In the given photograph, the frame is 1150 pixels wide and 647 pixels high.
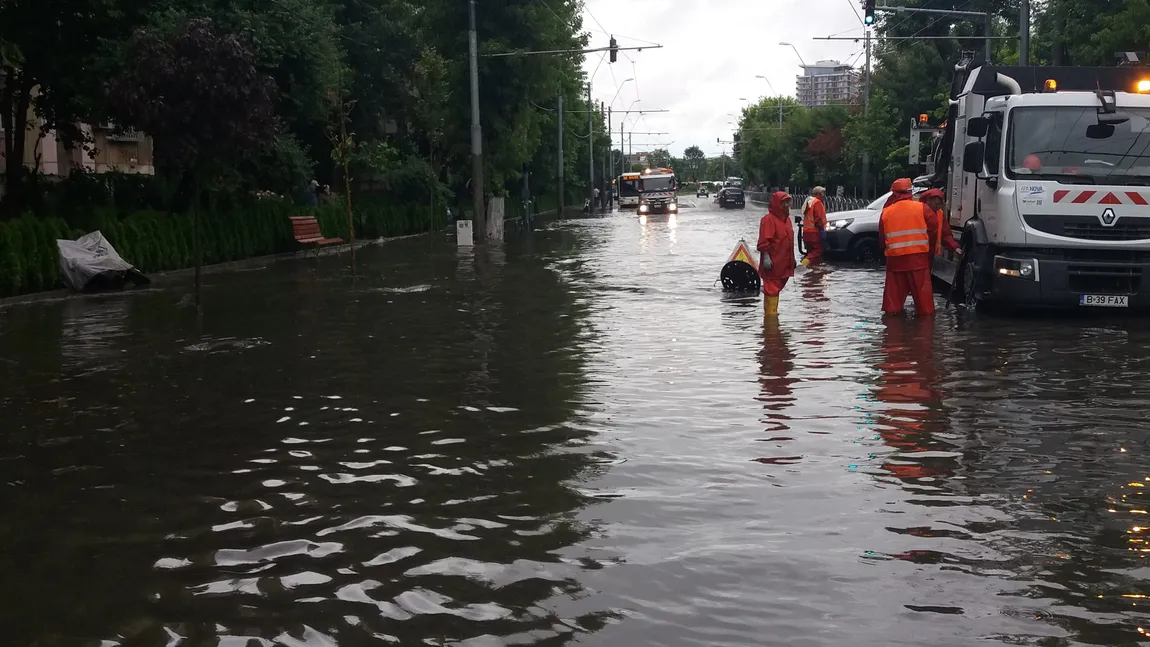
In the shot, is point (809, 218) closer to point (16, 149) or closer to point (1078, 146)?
point (1078, 146)

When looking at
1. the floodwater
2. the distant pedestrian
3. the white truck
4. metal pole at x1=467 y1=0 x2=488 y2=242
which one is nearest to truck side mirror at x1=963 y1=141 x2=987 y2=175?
the white truck

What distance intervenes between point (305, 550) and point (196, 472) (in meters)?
1.93

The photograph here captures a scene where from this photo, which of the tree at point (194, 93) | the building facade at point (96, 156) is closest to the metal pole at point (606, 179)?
the building facade at point (96, 156)

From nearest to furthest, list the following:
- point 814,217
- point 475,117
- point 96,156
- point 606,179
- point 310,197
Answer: point 814,217 → point 310,197 → point 475,117 → point 96,156 → point 606,179

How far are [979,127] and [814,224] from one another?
8.82 m

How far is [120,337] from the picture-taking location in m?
14.1

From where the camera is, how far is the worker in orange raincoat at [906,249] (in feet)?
46.2

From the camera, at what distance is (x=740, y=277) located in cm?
1875

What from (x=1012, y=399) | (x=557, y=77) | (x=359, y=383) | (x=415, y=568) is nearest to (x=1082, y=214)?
(x=1012, y=399)

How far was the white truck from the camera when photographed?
45.7ft

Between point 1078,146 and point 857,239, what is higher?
point 1078,146

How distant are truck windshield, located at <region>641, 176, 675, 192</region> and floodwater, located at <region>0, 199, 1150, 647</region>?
69.1 metres

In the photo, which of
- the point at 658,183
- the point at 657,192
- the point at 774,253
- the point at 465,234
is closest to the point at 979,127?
the point at 774,253

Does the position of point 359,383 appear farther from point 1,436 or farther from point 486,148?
point 486,148
